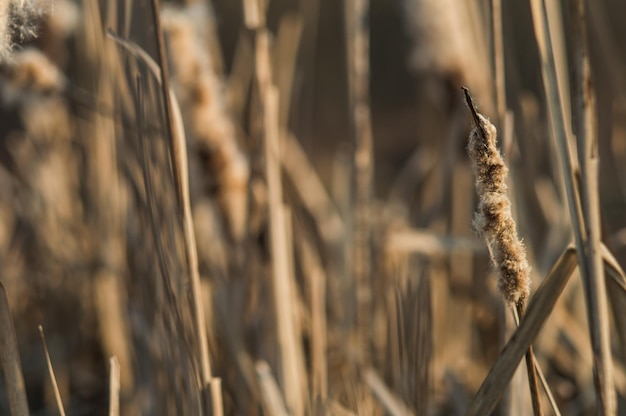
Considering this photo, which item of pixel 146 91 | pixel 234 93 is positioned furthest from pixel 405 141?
pixel 146 91

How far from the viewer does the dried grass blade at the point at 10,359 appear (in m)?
0.46

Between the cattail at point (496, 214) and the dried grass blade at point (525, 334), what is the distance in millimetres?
11

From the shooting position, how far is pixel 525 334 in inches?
16.4

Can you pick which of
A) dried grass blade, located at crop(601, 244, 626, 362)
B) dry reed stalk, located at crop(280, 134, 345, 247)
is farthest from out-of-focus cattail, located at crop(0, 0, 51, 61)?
dry reed stalk, located at crop(280, 134, 345, 247)

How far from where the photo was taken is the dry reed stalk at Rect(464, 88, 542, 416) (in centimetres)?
39

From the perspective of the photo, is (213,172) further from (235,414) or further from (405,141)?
(405,141)

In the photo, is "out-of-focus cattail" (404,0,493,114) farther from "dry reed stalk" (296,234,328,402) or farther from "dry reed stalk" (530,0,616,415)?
"dry reed stalk" (530,0,616,415)

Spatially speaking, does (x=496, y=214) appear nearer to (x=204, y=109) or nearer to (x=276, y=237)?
(x=276, y=237)

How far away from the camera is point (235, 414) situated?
0.84 metres

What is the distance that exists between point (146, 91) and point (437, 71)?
1.94 feet

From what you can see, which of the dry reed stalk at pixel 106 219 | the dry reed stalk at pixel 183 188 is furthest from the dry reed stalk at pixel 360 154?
the dry reed stalk at pixel 183 188

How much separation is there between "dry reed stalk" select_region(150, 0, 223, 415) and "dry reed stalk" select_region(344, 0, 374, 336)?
0.42 m

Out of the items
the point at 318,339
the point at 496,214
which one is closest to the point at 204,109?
the point at 318,339

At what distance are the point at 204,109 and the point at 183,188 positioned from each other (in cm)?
38
